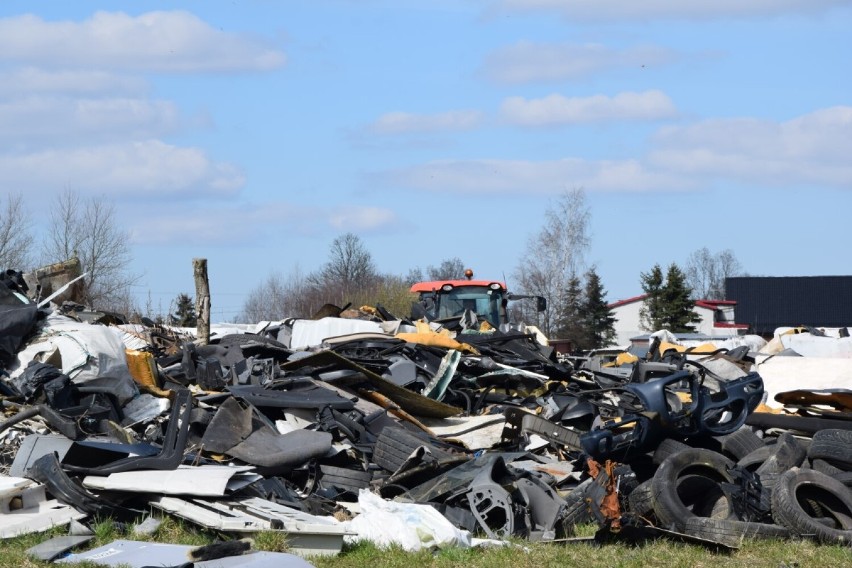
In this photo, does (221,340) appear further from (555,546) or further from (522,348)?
(555,546)

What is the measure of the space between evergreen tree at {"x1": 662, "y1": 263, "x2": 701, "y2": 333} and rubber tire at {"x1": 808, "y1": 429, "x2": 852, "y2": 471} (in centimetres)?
4582

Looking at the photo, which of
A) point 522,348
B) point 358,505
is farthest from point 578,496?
point 522,348

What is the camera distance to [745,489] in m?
7.51

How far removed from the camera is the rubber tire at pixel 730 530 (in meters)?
6.93

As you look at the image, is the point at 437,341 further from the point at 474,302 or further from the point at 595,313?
the point at 595,313

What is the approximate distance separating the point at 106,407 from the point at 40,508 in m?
2.76

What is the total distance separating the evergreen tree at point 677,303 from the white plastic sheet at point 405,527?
47.9m

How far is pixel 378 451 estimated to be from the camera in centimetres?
893

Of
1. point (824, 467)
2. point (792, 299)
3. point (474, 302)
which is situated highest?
point (792, 299)

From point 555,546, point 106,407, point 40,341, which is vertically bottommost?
point 555,546

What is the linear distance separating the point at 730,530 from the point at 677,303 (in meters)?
48.4

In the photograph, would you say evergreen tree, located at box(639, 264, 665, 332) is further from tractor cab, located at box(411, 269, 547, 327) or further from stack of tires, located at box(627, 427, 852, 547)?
stack of tires, located at box(627, 427, 852, 547)

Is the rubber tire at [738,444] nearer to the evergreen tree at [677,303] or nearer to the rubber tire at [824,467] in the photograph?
the rubber tire at [824,467]

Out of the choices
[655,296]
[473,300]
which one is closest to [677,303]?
[655,296]
